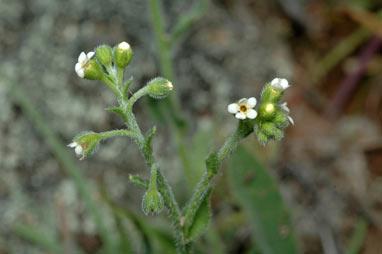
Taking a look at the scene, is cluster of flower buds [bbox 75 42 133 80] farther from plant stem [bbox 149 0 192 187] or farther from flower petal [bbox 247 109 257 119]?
plant stem [bbox 149 0 192 187]

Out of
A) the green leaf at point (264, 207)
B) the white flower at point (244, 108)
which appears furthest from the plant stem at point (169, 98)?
the white flower at point (244, 108)

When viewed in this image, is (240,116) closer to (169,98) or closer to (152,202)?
(152,202)

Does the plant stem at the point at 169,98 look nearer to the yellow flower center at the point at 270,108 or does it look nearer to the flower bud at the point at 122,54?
the flower bud at the point at 122,54

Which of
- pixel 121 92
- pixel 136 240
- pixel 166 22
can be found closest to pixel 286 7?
pixel 166 22

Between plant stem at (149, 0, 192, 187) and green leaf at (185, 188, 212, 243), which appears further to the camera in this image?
plant stem at (149, 0, 192, 187)

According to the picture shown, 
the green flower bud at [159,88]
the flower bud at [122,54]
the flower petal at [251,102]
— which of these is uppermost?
the flower bud at [122,54]

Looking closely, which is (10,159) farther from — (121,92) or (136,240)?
(121,92)

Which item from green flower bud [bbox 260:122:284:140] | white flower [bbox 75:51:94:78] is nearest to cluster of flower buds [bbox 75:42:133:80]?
white flower [bbox 75:51:94:78]
